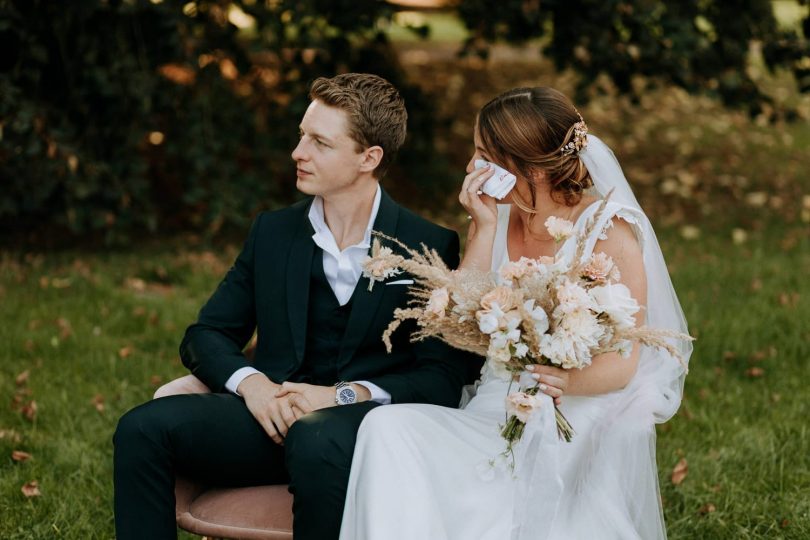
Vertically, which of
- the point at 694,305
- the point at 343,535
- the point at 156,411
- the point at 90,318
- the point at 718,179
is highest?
the point at 156,411

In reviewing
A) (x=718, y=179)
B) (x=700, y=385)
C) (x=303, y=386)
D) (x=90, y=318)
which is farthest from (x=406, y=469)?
(x=718, y=179)

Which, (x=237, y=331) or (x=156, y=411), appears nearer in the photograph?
(x=156, y=411)

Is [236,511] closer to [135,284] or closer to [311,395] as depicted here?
[311,395]

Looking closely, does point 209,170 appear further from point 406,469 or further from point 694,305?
point 406,469

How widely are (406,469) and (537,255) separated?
104 centimetres

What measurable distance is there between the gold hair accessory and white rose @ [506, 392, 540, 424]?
0.96 meters

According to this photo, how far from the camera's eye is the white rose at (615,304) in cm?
265

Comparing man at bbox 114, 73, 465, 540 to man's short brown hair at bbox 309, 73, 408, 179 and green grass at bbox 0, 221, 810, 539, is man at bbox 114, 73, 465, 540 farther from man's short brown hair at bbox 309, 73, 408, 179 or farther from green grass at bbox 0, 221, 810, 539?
green grass at bbox 0, 221, 810, 539

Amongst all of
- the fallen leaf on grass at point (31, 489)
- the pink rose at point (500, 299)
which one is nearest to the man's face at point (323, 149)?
the pink rose at point (500, 299)

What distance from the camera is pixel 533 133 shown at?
131 inches

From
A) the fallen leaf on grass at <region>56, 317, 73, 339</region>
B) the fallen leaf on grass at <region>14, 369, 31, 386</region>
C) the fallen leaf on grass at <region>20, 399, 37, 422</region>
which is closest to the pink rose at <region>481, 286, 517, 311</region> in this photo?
the fallen leaf on grass at <region>20, 399, 37, 422</region>

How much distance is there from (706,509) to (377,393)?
147 centimetres

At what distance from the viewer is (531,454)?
289 cm

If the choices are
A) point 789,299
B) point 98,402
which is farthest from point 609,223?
point 789,299
